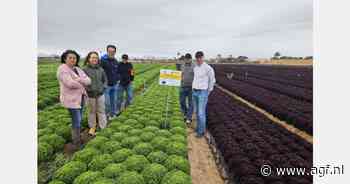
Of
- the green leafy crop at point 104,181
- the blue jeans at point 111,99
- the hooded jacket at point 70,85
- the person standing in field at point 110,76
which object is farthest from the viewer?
the blue jeans at point 111,99

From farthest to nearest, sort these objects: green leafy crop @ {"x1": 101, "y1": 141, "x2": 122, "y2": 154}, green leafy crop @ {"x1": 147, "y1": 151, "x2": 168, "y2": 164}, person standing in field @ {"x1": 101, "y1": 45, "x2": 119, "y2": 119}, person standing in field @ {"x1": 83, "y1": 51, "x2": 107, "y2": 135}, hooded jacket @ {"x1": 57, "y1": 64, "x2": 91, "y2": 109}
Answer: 1. person standing in field @ {"x1": 101, "y1": 45, "x2": 119, "y2": 119}
2. person standing in field @ {"x1": 83, "y1": 51, "x2": 107, "y2": 135}
3. hooded jacket @ {"x1": 57, "y1": 64, "x2": 91, "y2": 109}
4. green leafy crop @ {"x1": 101, "y1": 141, "x2": 122, "y2": 154}
5. green leafy crop @ {"x1": 147, "y1": 151, "x2": 168, "y2": 164}

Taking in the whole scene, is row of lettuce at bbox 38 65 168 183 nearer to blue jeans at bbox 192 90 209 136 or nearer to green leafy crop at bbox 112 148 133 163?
green leafy crop at bbox 112 148 133 163

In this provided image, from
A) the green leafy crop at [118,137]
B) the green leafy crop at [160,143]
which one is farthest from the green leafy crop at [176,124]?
the green leafy crop at [118,137]

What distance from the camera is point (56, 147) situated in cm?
434

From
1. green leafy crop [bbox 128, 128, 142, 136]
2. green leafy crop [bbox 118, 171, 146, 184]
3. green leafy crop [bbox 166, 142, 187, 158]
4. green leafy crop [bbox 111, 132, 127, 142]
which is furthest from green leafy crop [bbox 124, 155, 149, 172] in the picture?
green leafy crop [bbox 128, 128, 142, 136]

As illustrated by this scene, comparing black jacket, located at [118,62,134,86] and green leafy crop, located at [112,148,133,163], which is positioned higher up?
black jacket, located at [118,62,134,86]

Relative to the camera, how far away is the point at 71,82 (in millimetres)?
3986

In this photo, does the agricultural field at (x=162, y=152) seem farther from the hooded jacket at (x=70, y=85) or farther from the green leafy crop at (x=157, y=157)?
the hooded jacket at (x=70, y=85)

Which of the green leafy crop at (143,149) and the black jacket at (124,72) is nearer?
the green leafy crop at (143,149)

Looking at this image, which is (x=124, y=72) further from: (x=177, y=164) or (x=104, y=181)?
(x=104, y=181)

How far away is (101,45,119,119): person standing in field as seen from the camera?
597 cm

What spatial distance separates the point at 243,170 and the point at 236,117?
3406mm

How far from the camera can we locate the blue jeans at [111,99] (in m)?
6.21

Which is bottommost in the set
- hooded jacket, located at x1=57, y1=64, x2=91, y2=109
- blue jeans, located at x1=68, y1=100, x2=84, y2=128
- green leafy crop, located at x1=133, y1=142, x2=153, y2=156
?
green leafy crop, located at x1=133, y1=142, x2=153, y2=156
